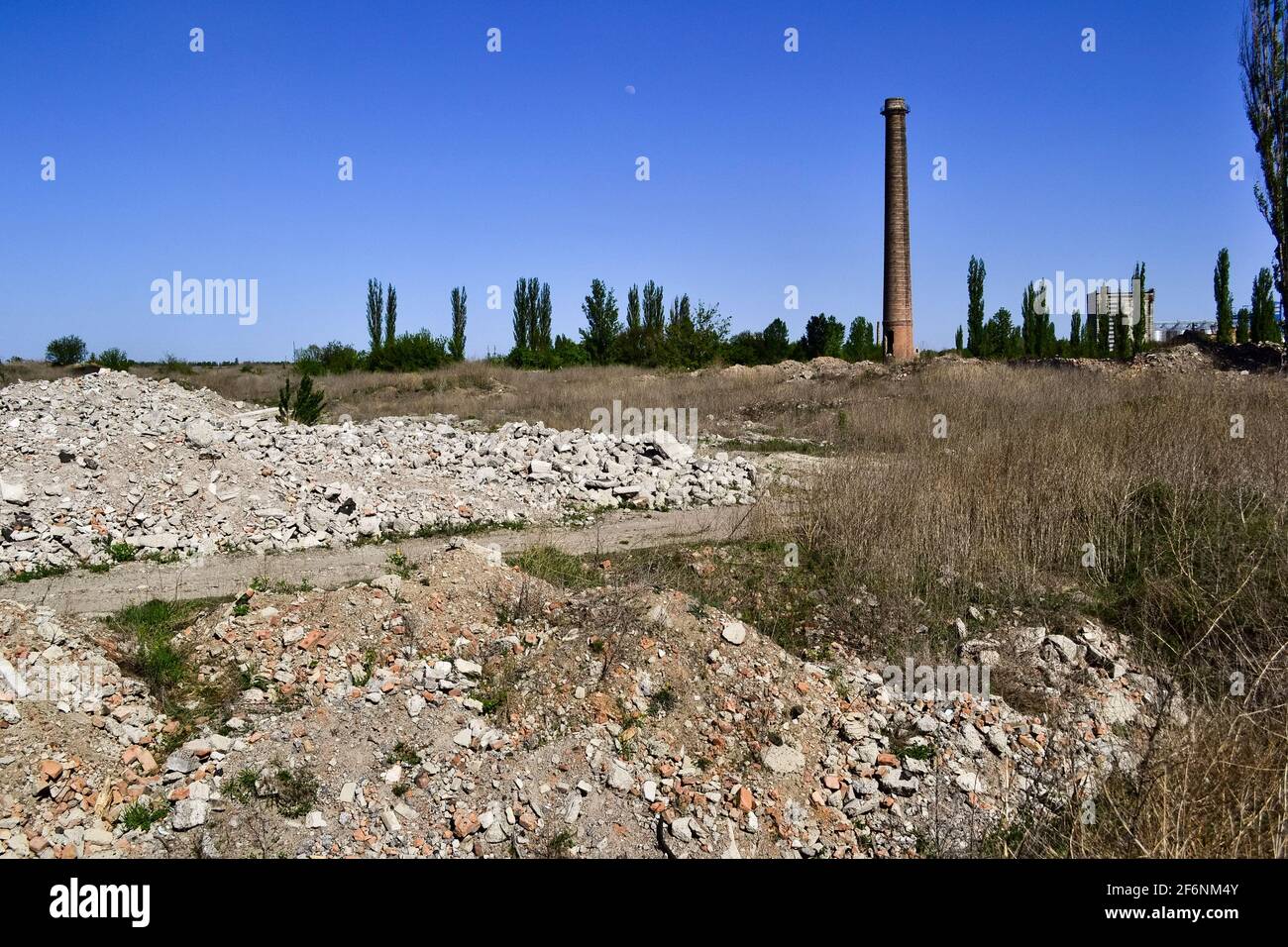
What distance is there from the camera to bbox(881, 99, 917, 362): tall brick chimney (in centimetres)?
3247

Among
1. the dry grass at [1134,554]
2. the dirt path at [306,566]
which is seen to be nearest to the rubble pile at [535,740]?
the dry grass at [1134,554]

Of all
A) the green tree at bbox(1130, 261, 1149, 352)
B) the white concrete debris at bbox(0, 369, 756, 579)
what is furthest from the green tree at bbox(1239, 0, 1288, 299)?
the white concrete debris at bbox(0, 369, 756, 579)

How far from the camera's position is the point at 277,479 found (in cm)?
1007

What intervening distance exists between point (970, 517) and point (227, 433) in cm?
938

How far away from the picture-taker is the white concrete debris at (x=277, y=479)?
8711 millimetres

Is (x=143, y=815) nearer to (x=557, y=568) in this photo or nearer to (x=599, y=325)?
(x=557, y=568)

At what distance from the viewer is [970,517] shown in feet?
25.9

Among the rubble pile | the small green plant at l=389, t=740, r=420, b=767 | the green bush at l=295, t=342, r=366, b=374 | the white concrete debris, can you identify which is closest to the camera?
the rubble pile

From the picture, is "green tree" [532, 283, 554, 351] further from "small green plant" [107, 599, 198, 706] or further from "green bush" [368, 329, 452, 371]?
"small green plant" [107, 599, 198, 706]

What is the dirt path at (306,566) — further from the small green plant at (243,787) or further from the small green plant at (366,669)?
the small green plant at (243,787)

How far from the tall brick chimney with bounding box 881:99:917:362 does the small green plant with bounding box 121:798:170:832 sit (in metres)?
31.1
